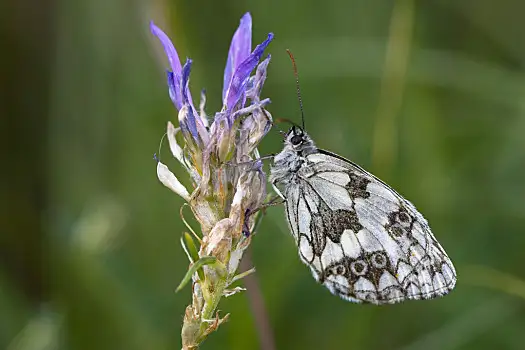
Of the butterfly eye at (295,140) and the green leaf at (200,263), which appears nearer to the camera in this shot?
the green leaf at (200,263)

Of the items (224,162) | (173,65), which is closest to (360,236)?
(224,162)

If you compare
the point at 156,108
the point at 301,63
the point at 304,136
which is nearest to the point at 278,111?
the point at 301,63

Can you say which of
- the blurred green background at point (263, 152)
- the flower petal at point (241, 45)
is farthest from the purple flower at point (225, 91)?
the blurred green background at point (263, 152)

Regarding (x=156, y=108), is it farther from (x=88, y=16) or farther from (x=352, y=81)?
(x=352, y=81)

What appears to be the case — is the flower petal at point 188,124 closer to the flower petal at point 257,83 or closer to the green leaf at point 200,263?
the flower petal at point 257,83

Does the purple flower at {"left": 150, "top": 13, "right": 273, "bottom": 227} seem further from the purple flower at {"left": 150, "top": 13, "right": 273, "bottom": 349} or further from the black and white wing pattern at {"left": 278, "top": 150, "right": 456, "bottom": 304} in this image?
the black and white wing pattern at {"left": 278, "top": 150, "right": 456, "bottom": 304}
